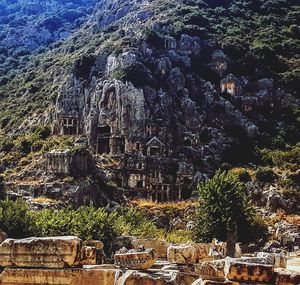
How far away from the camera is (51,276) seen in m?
10.4

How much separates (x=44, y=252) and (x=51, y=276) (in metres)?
0.44

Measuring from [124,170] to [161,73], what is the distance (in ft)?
69.2

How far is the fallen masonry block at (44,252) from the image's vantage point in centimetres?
1048

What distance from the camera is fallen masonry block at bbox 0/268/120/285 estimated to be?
10.4 m

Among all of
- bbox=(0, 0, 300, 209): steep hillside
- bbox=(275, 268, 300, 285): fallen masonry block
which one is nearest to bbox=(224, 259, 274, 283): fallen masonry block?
bbox=(275, 268, 300, 285): fallen masonry block

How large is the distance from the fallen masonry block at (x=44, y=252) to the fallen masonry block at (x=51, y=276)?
0.13 meters

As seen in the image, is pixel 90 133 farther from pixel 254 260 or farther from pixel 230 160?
pixel 254 260

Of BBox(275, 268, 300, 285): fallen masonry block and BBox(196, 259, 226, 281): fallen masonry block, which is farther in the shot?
BBox(196, 259, 226, 281): fallen masonry block

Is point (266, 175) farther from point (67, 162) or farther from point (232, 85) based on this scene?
point (67, 162)

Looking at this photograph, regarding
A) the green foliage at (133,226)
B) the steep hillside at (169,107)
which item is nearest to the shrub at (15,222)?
the green foliage at (133,226)

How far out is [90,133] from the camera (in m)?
95.9

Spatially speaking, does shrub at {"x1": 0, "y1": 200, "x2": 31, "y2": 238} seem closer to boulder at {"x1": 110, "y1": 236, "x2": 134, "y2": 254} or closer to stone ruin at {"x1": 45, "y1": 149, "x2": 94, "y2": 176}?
boulder at {"x1": 110, "y1": 236, "x2": 134, "y2": 254}

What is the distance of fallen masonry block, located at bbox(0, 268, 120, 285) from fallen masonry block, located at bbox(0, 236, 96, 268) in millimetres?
130

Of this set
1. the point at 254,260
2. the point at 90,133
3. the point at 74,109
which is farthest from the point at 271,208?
the point at 254,260
